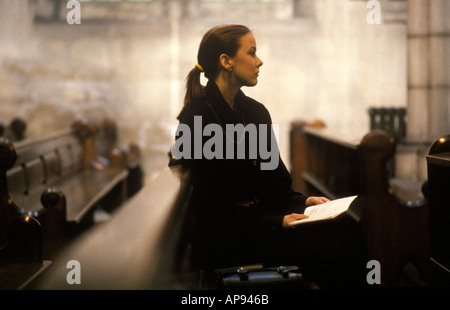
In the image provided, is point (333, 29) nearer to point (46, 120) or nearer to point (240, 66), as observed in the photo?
point (46, 120)

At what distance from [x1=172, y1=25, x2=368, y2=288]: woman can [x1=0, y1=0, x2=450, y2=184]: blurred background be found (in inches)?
284

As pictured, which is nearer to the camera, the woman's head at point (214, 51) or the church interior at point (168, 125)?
the church interior at point (168, 125)

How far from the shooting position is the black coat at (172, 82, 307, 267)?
179 cm

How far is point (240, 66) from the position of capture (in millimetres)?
1906

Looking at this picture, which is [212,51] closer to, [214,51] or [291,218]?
[214,51]

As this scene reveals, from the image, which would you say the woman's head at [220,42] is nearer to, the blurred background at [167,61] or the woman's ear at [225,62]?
the woman's ear at [225,62]

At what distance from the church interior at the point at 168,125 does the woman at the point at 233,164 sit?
135 mm

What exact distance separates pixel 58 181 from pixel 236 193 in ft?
9.84

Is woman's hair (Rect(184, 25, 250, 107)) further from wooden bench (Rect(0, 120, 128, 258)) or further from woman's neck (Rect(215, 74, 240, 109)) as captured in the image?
wooden bench (Rect(0, 120, 128, 258))

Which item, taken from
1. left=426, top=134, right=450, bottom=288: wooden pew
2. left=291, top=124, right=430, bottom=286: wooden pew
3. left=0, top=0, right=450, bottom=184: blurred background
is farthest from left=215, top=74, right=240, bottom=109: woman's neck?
left=0, top=0, right=450, bottom=184: blurred background

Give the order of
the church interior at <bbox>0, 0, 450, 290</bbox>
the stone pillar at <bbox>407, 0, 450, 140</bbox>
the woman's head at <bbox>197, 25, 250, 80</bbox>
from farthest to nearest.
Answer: the stone pillar at <bbox>407, 0, 450, 140</bbox>
the woman's head at <bbox>197, 25, 250, 80</bbox>
the church interior at <bbox>0, 0, 450, 290</bbox>

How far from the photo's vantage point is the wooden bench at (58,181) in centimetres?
285

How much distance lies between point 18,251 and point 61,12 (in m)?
9.03

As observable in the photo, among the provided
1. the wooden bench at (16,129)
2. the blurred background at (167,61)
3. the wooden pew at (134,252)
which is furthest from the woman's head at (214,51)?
the blurred background at (167,61)
